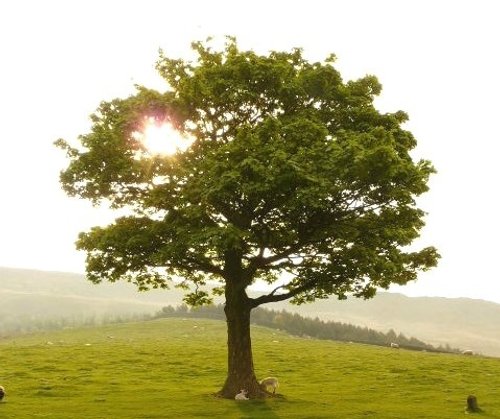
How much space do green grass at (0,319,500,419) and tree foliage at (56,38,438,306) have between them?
677 cm

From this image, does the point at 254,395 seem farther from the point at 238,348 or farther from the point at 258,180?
the point at 258,180

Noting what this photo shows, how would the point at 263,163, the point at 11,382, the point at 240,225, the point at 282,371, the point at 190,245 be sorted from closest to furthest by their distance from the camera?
the point at 263,163 < the point at 190,245 < the point at 240,225 < the point at 11,382 < the point at 282,371

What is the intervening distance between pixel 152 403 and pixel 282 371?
2120 cm

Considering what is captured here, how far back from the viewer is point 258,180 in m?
25.2

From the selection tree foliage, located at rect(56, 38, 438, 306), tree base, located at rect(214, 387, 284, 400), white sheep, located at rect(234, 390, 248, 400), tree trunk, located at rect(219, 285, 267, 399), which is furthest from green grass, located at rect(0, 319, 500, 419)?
tree foliage, located at rect(56, 38, 438, 306)

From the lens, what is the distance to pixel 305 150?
83.5ft

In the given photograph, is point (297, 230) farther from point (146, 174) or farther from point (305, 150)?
point (146, 174)

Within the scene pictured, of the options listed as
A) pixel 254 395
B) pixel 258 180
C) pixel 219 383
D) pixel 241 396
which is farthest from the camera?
pixel 219 383

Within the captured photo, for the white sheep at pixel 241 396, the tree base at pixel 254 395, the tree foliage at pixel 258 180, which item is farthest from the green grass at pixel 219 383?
the tree foliage at pixel 258 180

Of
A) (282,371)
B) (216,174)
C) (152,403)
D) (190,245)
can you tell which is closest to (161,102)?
(216,174)

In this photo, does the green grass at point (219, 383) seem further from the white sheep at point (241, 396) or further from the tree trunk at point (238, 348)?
the tree trunk at point (238, 348)

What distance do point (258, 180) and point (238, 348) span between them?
10.6m

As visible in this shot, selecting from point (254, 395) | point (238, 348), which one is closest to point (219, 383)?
point (254, 395)

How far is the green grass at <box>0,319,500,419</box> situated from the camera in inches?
1135
